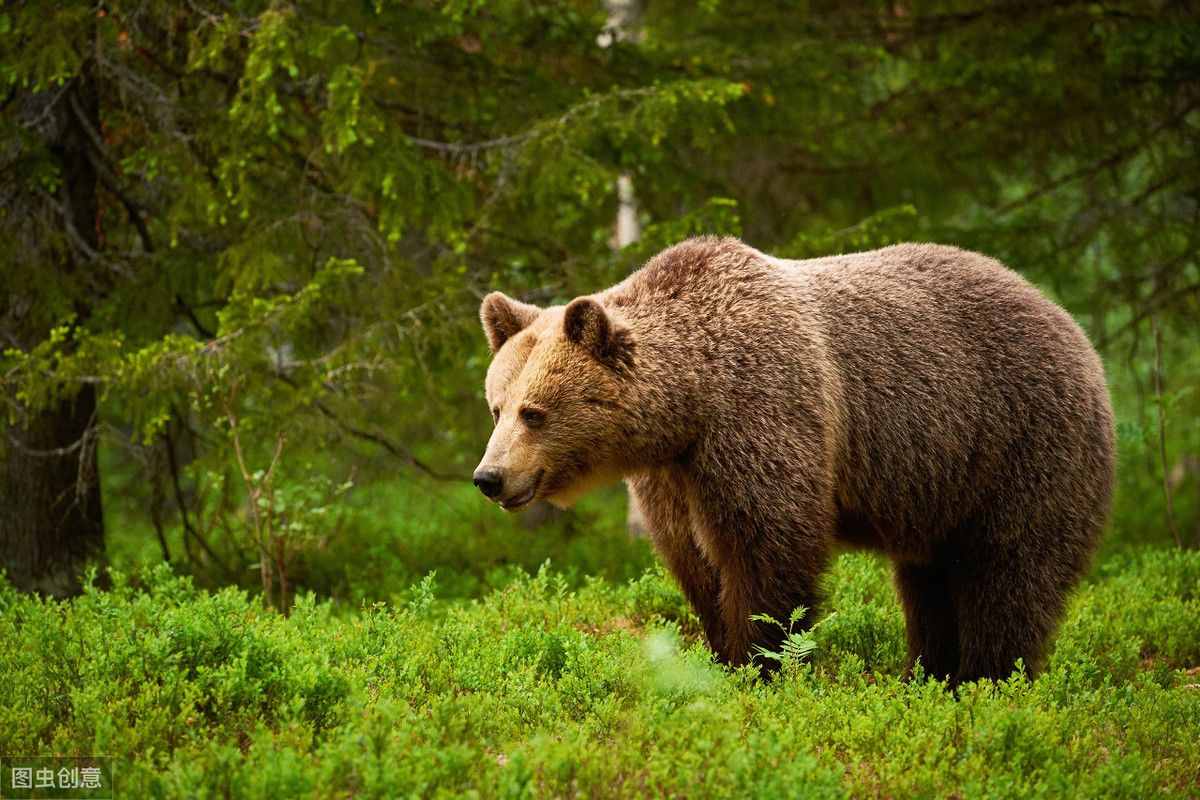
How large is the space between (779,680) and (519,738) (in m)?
1.33

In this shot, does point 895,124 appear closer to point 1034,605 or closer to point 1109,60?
point 1109,60

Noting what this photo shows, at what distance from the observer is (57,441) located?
8.76 m

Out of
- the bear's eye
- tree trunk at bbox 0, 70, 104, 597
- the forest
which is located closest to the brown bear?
the bear's eye

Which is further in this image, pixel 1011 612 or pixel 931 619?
pixel 931 619

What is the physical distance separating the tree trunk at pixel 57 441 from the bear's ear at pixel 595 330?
4427mm

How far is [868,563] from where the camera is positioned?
8.21m

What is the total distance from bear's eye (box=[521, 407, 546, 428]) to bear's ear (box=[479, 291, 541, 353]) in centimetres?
60

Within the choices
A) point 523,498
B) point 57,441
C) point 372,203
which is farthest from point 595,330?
point 57,441

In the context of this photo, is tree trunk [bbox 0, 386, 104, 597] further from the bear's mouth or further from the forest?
the bear's mouth

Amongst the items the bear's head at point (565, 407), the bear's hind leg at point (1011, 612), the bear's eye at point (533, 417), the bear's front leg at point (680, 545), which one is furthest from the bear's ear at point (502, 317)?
the bear's hind leg at point (1011, 612)

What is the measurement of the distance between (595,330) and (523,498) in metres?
0.83

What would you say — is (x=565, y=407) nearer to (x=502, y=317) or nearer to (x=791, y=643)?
(x=502, y=317)

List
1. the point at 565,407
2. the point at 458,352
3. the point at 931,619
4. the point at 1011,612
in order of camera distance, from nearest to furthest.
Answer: the point at 565,407
the point at 1011,612
the point at 931,619
the point at 458,352

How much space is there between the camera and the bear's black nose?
17.4 feet
